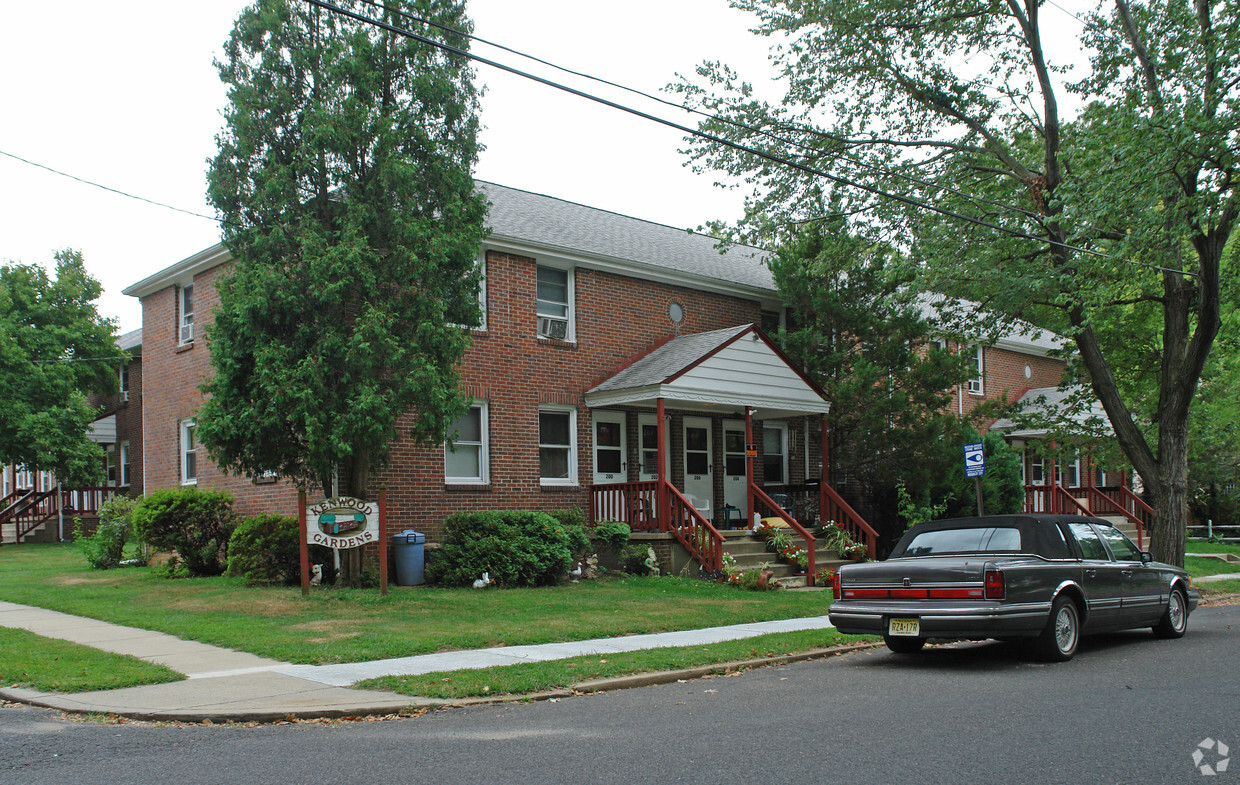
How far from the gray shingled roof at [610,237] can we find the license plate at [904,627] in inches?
418

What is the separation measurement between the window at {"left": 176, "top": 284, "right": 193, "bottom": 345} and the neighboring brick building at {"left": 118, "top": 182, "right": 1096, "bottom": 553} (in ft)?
0.15

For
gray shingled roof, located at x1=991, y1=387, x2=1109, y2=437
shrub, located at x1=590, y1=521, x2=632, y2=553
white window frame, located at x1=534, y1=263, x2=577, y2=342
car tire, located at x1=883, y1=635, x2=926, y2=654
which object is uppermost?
white window frame, located at x1=534, y1=263, x2=577, y2=342

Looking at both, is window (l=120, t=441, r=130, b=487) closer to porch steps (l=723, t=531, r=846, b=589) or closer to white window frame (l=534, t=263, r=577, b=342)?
white window frame (l=534, t=263, r=577, b=342)

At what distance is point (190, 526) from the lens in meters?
17.8

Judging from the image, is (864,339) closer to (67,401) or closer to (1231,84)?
(1231,84)

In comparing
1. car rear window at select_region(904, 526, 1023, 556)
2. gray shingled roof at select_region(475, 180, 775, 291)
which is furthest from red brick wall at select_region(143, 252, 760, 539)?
car rear window at select_region(904, 526, 1023, 556)

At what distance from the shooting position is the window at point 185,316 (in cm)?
2030

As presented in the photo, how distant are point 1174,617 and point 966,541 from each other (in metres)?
3.23

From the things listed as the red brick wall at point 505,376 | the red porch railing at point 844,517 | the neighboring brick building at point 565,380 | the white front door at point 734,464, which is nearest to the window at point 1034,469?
the neighboring brick building at point 565,380

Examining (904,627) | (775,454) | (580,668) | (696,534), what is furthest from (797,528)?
(580,668)

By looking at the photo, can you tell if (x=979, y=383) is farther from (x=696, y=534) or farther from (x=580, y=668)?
(x=580, y=668)

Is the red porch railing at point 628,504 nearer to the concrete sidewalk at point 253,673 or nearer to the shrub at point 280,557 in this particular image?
the shrub at point 280,557

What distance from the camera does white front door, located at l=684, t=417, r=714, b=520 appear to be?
68.4ft

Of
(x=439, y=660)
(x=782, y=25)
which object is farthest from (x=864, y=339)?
(x=439, y=660)
